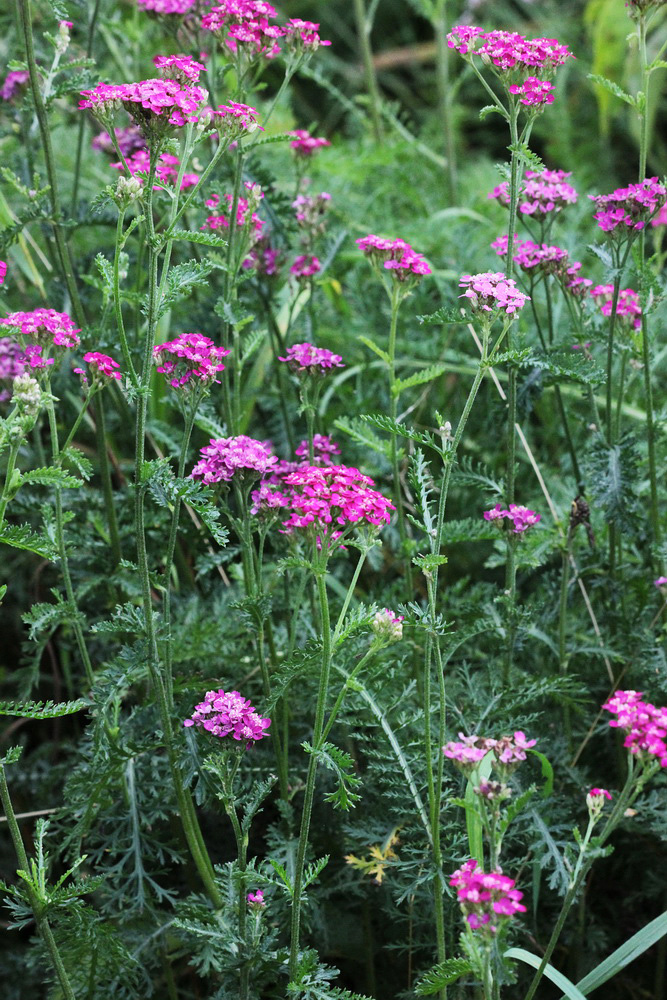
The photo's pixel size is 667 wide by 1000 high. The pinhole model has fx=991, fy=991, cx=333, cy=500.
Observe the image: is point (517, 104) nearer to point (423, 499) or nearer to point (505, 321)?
point (505, 321)

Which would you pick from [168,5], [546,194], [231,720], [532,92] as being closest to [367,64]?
[168,5]

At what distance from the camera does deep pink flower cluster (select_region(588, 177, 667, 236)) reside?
1821mm

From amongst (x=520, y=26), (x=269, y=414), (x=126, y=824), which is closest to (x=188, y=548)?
(x=269, y=414)

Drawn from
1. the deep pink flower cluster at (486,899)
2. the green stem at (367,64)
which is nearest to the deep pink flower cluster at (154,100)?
the deep pink flower cluster at (486,899)

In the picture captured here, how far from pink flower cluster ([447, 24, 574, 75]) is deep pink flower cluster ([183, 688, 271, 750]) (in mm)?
1175

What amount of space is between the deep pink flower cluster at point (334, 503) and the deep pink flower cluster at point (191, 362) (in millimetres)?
260

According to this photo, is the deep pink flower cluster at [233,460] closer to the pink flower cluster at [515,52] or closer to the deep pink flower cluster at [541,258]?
the deep pink flower cluster at [541,258]

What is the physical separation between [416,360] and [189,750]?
1.55 m

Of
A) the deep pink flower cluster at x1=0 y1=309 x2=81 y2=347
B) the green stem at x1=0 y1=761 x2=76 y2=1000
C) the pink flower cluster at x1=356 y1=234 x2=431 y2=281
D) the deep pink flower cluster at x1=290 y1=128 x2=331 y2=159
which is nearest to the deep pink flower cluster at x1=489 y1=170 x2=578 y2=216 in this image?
the pink flower cluster at x1=356 y1=234 x2=431 y2=281

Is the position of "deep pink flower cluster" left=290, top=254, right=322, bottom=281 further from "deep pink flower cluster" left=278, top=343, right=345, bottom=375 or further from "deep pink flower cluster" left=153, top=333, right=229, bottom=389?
"deep pink flower cluster" left=153, top=333, right=229, bottom=389

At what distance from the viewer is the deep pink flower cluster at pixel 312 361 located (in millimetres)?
1888

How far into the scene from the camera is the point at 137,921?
75.9 inches

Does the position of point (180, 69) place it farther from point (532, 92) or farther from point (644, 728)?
point (644, 728)

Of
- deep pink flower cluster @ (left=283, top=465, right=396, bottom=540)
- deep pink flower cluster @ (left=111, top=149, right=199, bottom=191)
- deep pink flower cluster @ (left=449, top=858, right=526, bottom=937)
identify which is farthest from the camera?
deep pink flower cluster @ (left=111, top=149, right=199, bottom=191)
